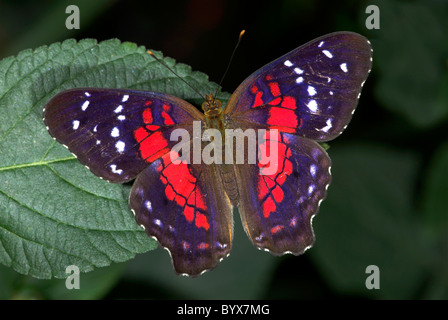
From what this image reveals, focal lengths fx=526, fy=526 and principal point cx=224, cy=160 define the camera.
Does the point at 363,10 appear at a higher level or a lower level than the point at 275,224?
higher

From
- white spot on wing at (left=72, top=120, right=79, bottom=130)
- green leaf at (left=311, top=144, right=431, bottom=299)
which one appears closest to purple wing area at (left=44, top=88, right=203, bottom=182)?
white spot on wing at (left=72, top=120, right=79, bottom=130)

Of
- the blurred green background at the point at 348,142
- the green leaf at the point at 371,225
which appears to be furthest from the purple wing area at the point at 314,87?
the green leaf at the point at 371,225

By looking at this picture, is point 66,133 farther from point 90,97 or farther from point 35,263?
point 35,263

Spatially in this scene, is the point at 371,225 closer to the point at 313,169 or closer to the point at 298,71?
the point at 313,169

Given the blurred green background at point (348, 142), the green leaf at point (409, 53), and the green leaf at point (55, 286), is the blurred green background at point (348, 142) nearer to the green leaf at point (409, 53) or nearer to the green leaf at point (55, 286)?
the green leaf at point (409, 53)

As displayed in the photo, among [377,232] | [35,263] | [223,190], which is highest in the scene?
[223,190]

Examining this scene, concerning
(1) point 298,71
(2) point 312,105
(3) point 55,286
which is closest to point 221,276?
(3) point 55,286
